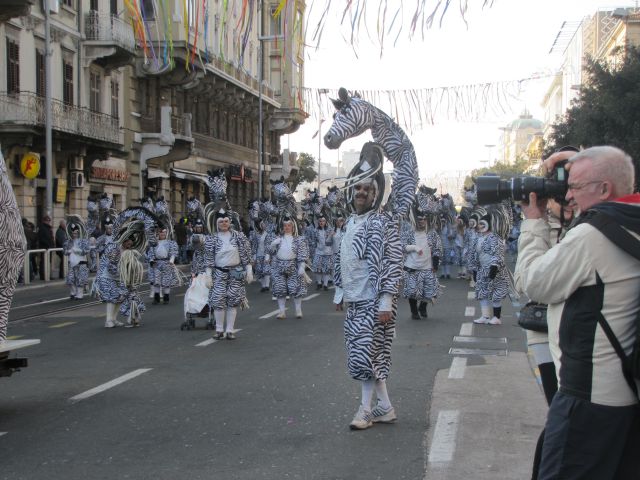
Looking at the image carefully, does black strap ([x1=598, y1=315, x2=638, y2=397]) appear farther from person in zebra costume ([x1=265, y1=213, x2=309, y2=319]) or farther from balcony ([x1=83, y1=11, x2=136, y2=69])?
balcony ([x1=83, y1=11, x2=136, y2=69])

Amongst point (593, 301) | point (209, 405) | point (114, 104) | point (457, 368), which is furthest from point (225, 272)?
point (114, 104)

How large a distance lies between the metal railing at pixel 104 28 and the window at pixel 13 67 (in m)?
5.20

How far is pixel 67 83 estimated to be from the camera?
1247 inches

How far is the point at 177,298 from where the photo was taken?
67.7 feet

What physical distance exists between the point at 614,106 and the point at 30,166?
63.1ft

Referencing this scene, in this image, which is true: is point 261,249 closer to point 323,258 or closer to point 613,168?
point 323,258

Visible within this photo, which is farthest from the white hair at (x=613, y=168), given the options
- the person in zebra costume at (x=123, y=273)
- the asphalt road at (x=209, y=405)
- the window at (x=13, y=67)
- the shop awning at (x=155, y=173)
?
the shop awning at (x=155, y=173)

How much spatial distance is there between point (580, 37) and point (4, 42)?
261 ft

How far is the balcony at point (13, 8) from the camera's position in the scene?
973 inches

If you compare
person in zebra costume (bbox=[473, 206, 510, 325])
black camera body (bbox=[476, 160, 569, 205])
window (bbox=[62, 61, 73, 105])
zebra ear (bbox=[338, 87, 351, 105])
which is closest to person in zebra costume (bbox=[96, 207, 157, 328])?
person in zebra costume (bbox=[473, 206, 510, 325])

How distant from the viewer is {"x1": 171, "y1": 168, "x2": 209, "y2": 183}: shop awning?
40.8 m

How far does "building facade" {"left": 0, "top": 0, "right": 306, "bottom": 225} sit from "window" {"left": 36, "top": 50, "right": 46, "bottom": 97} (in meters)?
0.03

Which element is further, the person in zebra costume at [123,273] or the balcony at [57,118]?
the balcony at [57,118]

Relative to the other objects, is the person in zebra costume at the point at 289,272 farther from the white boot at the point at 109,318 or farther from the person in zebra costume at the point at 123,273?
the white boot at the point at 109,318
